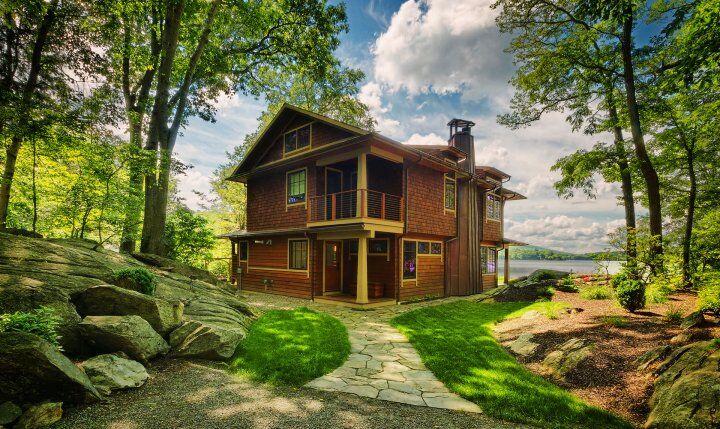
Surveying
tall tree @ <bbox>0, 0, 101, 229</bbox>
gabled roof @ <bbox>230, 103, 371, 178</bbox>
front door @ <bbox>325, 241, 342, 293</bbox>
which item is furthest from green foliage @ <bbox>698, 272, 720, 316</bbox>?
tall tree @ <bbox>0, 0, 101, 229</bbox>

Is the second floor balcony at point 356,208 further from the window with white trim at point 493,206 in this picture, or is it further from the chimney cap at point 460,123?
the window with white trim at point 493,206

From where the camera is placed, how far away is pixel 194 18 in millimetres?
14516

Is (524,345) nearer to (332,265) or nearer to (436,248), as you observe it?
(436,248)

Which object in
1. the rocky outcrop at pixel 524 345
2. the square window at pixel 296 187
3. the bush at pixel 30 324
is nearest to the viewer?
the bush at pixel 30 324

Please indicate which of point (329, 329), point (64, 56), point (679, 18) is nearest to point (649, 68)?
point (679, 18)

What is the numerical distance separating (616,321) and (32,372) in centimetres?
922

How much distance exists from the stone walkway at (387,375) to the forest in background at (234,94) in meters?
4.74

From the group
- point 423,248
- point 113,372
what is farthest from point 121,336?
point 423,248

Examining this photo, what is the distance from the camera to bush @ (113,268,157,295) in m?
6.19

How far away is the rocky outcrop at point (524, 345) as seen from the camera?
237 inches

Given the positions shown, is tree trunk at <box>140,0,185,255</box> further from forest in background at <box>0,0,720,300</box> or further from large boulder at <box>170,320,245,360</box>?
large boulder at <box>170,320,245,360</box>

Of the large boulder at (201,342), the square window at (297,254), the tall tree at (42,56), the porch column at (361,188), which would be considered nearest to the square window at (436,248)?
the porch column at (361,188)

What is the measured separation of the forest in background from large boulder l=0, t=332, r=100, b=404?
697cm

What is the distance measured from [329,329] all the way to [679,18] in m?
12.1
